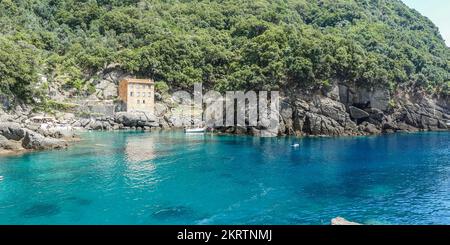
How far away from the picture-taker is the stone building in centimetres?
11276

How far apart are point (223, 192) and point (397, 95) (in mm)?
93717

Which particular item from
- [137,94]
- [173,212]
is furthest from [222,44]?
[173,212]

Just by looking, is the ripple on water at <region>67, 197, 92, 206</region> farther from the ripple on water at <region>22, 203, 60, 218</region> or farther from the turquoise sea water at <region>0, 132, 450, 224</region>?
the ripple on water at <region>22, 203, 60, 218</region>

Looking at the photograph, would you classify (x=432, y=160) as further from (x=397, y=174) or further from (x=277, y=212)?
(x=277, y=212)

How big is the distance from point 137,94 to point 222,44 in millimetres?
43046

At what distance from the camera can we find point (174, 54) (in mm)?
131250

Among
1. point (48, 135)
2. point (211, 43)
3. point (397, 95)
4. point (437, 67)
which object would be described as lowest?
point (48, 135)

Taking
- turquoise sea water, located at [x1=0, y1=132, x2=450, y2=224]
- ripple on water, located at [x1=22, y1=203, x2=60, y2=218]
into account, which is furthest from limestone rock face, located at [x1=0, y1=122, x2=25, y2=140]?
ripple on water, located at [x1=22, y1=203, x2=60, y2=218]

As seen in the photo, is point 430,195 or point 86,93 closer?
point 430,195

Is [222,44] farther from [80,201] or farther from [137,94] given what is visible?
[80,201]

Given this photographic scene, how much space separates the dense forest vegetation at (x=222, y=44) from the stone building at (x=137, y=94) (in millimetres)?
11155

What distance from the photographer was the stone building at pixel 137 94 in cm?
→ 11276

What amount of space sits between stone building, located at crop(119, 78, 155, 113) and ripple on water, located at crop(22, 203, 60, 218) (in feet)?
272
